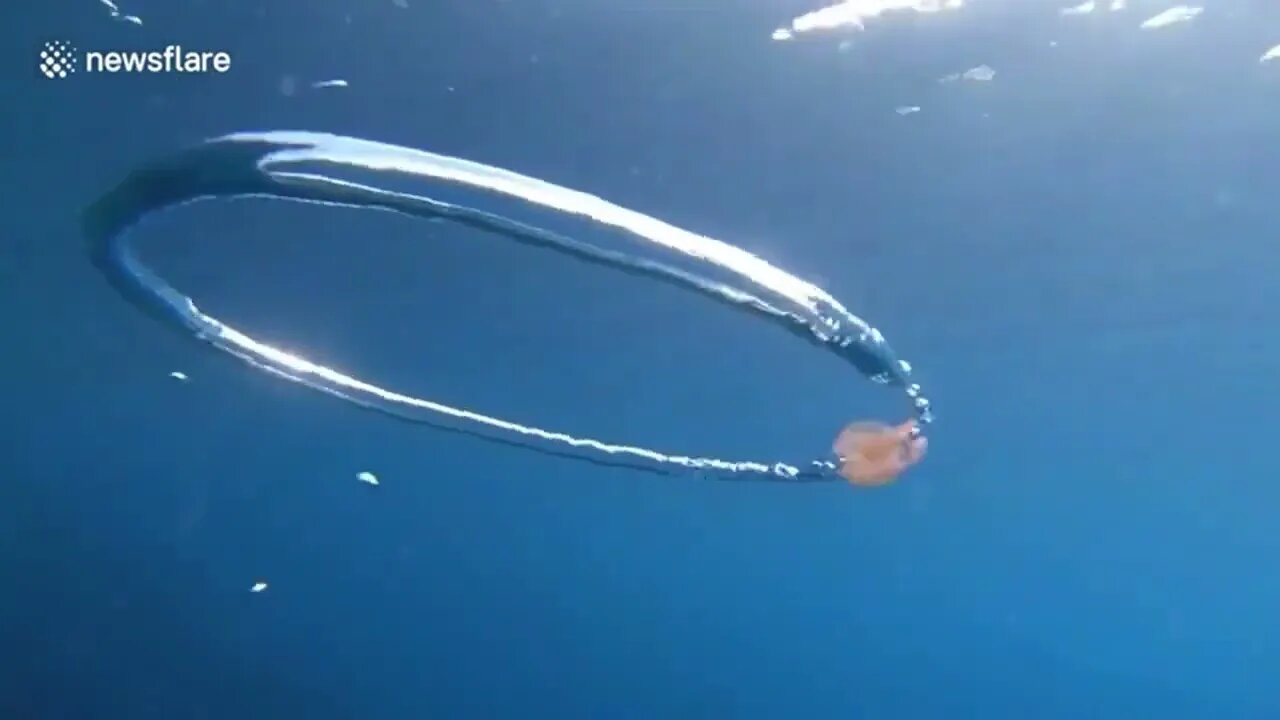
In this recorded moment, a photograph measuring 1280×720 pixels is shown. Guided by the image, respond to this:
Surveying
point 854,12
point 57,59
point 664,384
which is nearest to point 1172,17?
point 854,12

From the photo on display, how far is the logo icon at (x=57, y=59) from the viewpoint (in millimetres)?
6641

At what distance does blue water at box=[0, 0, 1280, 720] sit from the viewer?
7.00 m

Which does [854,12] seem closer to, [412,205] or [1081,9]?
[1081,9]

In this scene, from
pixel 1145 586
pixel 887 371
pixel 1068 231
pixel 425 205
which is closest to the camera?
pixel 425 205

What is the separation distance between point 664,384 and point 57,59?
5.77 m

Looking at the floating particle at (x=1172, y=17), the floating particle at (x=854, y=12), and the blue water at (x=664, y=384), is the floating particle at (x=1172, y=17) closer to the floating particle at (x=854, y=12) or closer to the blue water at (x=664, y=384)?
the blue water at (x=664, y=384)

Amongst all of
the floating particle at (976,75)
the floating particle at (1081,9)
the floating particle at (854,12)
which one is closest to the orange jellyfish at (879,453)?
the floating particle at (976,75)

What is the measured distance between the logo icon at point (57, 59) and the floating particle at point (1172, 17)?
6245 millimetres

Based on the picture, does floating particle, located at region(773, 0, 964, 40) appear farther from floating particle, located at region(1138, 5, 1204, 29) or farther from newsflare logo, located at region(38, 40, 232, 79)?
newsflare logo, located at region(38, 40, 232, 79)

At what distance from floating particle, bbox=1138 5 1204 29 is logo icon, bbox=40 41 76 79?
20.5 ft

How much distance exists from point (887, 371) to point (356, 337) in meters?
4.74

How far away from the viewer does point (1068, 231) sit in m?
8.88

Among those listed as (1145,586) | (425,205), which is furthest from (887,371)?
(1145,586)

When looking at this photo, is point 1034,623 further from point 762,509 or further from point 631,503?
point 631,503
